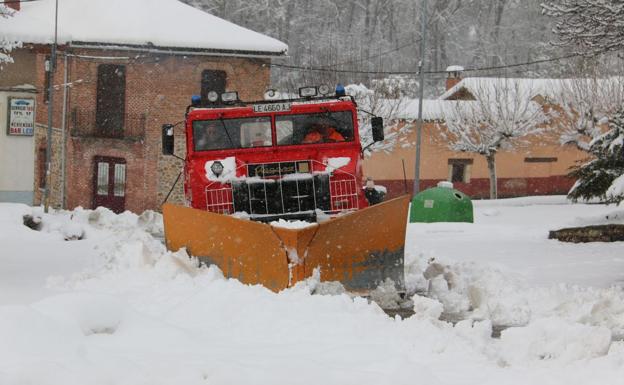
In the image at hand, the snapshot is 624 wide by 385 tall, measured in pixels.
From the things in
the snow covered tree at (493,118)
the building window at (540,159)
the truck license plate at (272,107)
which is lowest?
the building window at (540,159)

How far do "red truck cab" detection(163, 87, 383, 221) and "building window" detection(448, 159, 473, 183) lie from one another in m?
32.1

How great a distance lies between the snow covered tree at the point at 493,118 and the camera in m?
39.3

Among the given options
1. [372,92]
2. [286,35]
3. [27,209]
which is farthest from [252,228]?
[286,35]

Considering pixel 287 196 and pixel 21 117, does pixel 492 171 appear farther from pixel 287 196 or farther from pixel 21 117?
pixel 287 196

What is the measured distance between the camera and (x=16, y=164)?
35.7 meters

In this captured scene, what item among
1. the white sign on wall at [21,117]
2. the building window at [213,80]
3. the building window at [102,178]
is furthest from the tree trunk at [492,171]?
the white sign on wall at [21,117]

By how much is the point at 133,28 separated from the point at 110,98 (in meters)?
2.77

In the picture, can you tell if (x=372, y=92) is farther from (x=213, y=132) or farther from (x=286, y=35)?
(x=213, y=132)

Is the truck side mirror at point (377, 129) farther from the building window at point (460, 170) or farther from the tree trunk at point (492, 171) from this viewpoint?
the building window at point (460, 170)

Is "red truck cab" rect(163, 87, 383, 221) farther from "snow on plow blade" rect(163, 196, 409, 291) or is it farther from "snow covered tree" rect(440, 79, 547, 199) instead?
"snow covered tree" rect(440, 79, 547, 199)

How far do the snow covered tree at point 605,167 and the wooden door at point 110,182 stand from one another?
2110 cm

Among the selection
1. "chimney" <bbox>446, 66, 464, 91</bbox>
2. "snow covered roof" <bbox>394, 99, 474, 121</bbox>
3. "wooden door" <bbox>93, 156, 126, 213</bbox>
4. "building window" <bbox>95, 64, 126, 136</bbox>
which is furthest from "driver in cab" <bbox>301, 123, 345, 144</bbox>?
"chimney" <bbox>446, 66, 464, 91</bbox>

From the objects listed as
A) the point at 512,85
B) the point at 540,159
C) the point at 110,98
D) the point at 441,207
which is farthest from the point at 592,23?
the point at 540,159

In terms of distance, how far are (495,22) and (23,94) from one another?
131 ft
